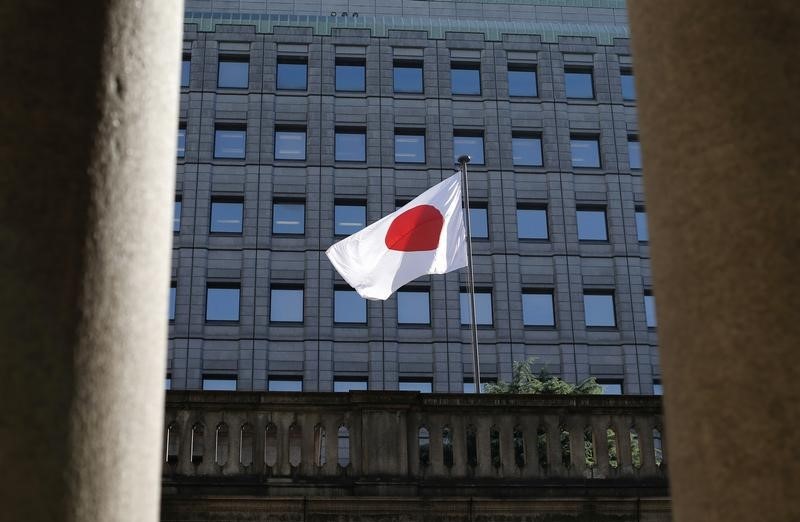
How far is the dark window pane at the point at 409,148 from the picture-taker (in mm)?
58469

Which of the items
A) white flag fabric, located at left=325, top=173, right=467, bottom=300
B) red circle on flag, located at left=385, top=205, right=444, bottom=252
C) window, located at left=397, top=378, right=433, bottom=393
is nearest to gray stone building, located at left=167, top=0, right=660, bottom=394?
window, located at left=397, top=378, right=433, bottom=393

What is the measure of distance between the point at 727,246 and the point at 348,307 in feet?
173

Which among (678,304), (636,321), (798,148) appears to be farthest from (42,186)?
(636,321)

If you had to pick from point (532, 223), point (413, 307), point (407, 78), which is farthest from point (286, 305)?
point (407, 78)

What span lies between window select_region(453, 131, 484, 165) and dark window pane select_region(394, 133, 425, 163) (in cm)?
175

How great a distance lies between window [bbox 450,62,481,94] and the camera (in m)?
60.6

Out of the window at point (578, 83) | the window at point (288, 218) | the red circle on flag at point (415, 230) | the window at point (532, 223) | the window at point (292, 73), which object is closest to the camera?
the red circle on flag at point (415, 230)

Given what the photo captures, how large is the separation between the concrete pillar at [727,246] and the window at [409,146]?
5569cm

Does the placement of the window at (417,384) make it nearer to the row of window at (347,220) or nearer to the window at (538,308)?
the window at (538,308)

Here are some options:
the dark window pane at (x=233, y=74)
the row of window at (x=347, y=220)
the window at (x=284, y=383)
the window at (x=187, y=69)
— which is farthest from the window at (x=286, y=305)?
the window at (x=187, y=69)

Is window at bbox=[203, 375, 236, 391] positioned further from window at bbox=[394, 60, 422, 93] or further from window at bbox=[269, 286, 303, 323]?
window at bbox=[394, 60, 422, 93]

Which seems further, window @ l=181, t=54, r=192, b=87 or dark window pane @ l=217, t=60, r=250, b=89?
dark window pane @ l=217, t=60, r=250, b=89

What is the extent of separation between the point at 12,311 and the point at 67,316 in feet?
0.40

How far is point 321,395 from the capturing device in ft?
37.3
